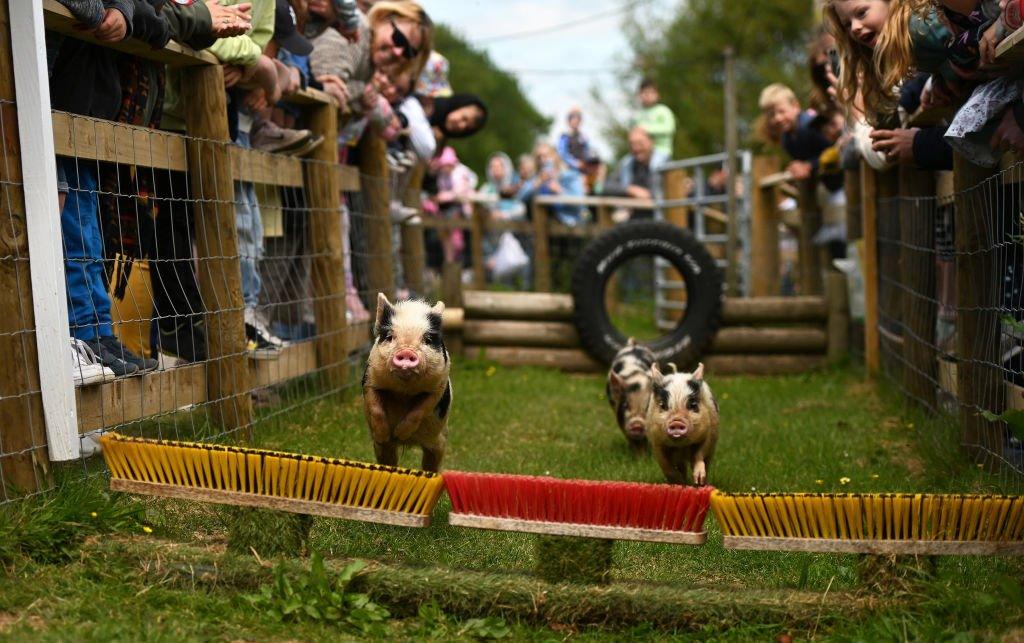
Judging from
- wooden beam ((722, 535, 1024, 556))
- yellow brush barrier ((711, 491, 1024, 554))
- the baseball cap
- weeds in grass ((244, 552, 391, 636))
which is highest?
the baseball cap

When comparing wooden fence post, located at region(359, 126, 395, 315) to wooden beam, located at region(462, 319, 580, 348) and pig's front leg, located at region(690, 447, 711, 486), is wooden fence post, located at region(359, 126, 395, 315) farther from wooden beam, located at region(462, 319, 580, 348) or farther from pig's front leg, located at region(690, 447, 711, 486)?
pig's front leg, located at region(690, 447, 711, 486)

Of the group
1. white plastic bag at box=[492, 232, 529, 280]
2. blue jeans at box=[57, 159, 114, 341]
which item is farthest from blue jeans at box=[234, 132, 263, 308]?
white plastic bag at box=[492, 232, 529, 280]

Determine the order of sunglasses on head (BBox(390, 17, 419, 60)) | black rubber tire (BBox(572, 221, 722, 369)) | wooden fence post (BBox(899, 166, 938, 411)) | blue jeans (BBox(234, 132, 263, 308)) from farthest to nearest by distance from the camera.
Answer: black rubber tire (BBox(572, 221, 722, 369)), sunglasses on head (BBox(390, 17, 419, 60)), wooden fence post (BBox(899, 166, 938, 411)), blue jeans (BBox(234, 132, 263, 308))

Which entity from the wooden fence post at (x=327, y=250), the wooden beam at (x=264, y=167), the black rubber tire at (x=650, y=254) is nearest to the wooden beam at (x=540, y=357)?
the black rubber tire at (x=650, y=254)

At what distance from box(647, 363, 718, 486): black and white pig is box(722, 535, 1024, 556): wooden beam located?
2.01 meters

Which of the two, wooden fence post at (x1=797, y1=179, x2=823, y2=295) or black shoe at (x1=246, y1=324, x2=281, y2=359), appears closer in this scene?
black shoe at (x1=246, y1=324, x2=281, y2=359)

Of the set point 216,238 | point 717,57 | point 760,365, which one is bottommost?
point 760,365

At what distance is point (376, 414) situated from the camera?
5.12 m

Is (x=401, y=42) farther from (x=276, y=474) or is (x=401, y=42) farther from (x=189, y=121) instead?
(x=276, y=474)

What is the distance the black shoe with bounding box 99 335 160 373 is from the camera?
528 cm

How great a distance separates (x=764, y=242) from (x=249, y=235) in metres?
8.35

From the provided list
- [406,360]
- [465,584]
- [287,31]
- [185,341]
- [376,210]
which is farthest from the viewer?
[376,210]

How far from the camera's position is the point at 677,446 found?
6.02m

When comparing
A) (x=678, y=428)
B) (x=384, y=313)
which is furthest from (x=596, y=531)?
(x=678, y=428)
